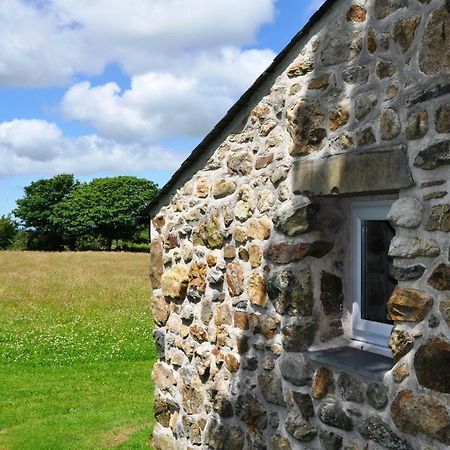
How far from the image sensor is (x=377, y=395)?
3.67 m

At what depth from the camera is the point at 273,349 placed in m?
4.72

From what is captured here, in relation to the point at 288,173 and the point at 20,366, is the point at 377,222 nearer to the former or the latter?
the point at 288,173

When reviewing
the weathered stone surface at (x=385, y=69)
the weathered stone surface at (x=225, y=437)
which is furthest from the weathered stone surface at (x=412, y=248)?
the weathered stone surface at (x=225, y=437)

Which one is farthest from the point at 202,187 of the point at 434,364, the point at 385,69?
the point at 434,364

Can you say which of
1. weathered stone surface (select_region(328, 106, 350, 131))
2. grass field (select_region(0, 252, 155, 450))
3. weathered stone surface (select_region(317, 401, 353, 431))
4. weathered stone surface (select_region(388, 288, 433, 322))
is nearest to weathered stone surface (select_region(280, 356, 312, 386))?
weathered stone surface (select_region(317, 401, 353, 431))

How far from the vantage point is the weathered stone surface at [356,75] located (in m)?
3.93

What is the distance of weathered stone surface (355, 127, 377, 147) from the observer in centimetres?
382

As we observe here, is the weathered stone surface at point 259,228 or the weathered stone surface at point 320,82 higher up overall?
the weathered stone surface at point 320,82

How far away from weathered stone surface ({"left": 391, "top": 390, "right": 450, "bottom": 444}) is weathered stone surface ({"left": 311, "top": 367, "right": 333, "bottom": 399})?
0.65 m

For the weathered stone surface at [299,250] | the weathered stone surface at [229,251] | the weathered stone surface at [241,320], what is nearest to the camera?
the weathered stone surface at [299,250]

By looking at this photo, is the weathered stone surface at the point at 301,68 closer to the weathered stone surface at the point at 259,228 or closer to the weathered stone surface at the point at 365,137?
the weathered stone surface at the point at 365,137

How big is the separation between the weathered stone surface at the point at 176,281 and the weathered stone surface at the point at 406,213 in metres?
2.95

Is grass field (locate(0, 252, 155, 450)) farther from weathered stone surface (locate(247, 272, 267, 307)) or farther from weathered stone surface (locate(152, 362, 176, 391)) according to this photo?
weathered stone surface (locate(247, 272, 267, 307))

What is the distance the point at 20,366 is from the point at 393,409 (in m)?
9.50
